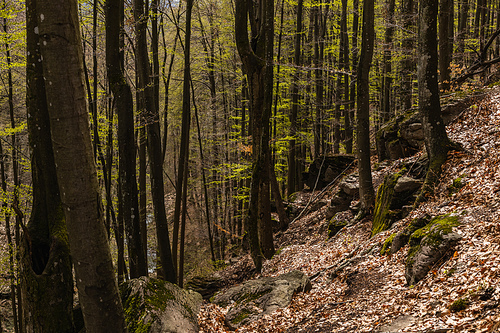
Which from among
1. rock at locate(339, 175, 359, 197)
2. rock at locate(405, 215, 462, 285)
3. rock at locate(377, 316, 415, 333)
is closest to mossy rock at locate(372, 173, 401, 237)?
rock at locate(405, 215, 462, 285)

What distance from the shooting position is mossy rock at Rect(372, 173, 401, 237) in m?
8.44

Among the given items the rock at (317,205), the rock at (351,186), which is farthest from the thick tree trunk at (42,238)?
the rock at (317,205)

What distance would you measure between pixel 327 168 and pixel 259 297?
9.45m

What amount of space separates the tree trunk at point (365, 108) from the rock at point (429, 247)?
4278mm

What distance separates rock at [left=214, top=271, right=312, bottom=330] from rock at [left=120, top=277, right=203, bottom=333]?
3.62 ft

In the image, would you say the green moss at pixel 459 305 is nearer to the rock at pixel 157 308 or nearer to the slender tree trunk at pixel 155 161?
the rock at pixel 157 308

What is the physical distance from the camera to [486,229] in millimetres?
5152

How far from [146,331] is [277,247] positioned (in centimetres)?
894

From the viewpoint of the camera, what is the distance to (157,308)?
5.07 meters

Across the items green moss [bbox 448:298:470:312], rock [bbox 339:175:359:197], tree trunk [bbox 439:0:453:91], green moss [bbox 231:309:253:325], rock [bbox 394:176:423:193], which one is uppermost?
tree trunk [bbox 439:0:453:91]

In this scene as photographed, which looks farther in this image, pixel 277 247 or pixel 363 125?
pixel 277 247

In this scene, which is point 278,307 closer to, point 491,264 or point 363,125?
point 491,264

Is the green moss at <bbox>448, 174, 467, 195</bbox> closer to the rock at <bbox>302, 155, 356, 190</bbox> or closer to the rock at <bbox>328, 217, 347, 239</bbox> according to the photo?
the rock at <bbox>328, 217, 347, 239</bbox>

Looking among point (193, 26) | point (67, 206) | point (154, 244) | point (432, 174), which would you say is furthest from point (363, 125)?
point (154, 244)
